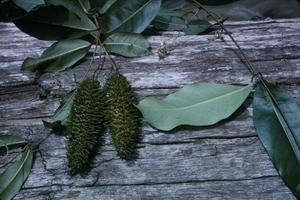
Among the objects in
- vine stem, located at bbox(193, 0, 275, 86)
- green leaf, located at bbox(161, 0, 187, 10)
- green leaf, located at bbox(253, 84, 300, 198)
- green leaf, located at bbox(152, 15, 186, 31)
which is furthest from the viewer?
green leaf, located at bbox(161, 0, 187, 10)

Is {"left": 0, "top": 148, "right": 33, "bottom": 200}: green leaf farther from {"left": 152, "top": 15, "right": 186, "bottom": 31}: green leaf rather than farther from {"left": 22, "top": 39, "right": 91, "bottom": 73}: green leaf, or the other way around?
{"left": 152, "top": 15, "right": 186, "bottom": 31}: green leaf

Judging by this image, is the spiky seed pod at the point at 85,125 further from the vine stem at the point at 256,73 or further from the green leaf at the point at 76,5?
the vine stem at the point at 256,73

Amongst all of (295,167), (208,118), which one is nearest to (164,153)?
(208,118)

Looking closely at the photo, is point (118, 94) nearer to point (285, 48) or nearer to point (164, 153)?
point (164, 153)

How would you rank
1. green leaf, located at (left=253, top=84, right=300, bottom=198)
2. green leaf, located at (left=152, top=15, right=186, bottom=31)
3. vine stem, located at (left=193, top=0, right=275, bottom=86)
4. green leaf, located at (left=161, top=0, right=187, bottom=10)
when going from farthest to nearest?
green leaf, located at (left=161, top=0, right=187, bottom=10) < green leaf, located at (left=152, top=15, right=186, bottom=31) < vine stem, located at (left=193, top=0, right=275, bottom=86) < green leaf, located at (left=253, top=84, right=300, bottom=198)

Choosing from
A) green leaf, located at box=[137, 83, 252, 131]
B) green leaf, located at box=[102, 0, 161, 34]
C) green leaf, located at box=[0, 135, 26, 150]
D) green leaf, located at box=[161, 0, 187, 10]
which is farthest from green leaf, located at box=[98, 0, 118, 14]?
green leaf, located at box=[0, 135, 26, 150]

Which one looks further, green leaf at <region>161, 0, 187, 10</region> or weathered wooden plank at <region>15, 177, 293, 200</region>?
green leaf at <region>161, 0, 187, 10</region>
